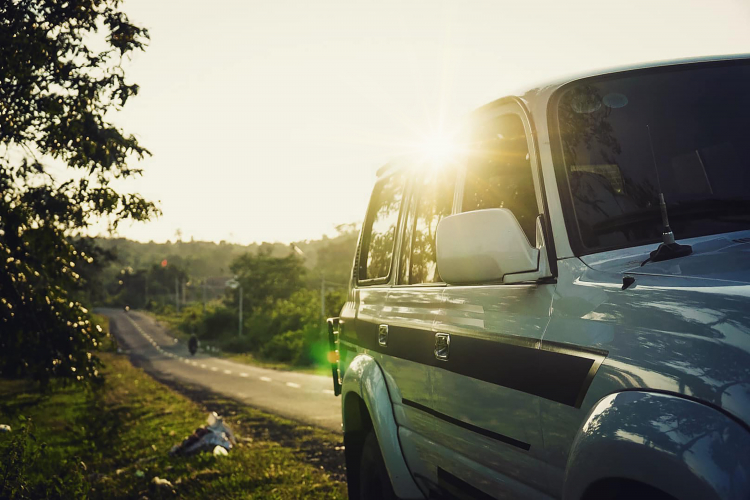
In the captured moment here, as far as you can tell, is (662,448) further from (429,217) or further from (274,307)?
(274,307)

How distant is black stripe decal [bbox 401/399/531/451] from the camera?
2432 mm

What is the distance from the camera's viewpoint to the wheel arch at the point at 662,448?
1.57m

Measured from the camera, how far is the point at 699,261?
6.59 ft

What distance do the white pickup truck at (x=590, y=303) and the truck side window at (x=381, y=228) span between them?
2.18 feet

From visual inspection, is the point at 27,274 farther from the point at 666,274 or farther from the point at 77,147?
the point at 666,274

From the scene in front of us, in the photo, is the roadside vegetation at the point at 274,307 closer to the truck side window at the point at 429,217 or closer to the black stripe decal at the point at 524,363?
the truck side window at the point at 429,217

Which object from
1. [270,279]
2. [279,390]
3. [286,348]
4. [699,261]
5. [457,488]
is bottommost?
[286,348]

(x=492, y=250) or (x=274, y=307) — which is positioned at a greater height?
(x=492, y=250)

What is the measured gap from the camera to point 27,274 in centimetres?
1037

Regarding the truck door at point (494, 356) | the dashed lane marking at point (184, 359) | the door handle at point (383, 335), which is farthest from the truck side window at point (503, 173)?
the dashed lane marking at point (184, 359)

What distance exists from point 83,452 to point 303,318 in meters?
50.4

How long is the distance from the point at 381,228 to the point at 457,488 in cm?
197

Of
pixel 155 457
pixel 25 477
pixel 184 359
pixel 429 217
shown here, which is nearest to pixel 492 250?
pixel 429 217

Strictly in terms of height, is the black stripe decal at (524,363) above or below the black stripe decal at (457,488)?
above
